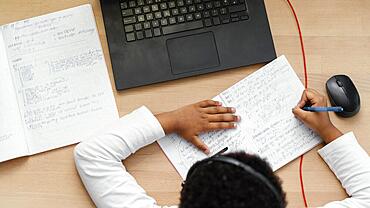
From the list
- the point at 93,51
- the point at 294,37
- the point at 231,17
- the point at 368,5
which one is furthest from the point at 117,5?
the point at 368,5

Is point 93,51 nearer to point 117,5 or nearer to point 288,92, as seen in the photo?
point 117,5

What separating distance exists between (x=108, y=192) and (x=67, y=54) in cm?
27

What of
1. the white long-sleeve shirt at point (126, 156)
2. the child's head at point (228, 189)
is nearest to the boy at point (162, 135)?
the white long-sleeve shirt at point (126, 156)

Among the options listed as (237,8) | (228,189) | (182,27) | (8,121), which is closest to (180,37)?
(182,27)

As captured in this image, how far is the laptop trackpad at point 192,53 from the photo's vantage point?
3.23 ft

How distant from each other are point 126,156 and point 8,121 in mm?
221

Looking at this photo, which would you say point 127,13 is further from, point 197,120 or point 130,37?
point 197,120

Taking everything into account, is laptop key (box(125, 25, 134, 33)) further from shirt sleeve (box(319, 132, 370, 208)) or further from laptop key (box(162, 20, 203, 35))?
shirt sleeve (box(319, 132, 370, 208))

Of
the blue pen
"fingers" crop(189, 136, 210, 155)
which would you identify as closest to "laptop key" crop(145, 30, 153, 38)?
"fingers" crop(189, 136, 210, 155)

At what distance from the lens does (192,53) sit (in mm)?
991

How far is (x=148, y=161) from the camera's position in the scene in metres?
0.95

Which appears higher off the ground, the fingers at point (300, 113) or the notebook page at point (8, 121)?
the notebook page at point (8, 121)

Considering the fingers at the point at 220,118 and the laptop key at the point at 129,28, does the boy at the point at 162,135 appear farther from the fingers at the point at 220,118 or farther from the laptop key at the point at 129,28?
the laptop key at the point at 129,28

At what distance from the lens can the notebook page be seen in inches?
36.9
